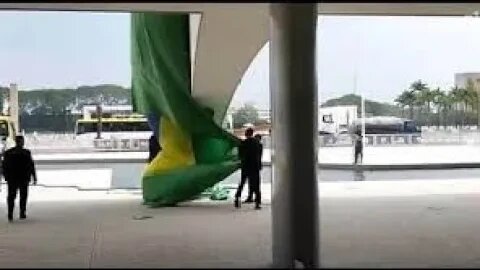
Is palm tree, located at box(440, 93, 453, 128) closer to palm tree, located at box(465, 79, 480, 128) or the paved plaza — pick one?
palm tree, located at box(465, 79, 480, 128)

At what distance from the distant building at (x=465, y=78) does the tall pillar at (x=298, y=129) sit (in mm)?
37581

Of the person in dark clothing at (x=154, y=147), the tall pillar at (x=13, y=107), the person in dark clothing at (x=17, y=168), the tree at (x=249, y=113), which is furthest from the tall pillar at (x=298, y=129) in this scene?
the tree at (x=249, y=113)

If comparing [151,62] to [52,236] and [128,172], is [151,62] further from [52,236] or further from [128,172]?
[128,172]

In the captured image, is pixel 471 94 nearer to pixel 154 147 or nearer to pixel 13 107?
pixel 13 107

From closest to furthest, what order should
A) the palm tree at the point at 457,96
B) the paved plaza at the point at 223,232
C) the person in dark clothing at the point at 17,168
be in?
the paved plaza at the point at 223,232 < the person in dark clothing at the point at 17,168 < the palm tree at the point at 457,96

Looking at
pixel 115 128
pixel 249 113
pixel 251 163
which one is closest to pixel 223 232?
pixel 251 163

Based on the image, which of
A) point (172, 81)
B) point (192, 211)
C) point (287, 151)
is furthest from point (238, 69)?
point (287, 151)

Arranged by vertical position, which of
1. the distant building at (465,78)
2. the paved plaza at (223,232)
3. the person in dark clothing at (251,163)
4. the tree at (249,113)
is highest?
the distant building at (465,78)

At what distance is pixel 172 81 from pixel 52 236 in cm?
543

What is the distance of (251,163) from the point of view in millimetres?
15109

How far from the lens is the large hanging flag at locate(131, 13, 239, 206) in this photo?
15.8 meters

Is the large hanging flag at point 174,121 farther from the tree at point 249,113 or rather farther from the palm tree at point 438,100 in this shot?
the palm tree at point 438,100

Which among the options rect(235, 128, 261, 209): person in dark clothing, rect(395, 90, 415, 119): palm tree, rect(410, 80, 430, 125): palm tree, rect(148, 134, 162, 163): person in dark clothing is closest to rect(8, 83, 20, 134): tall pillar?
rect(148, 134, 162, 163): person in dark clothing

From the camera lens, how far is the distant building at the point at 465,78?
143ft
